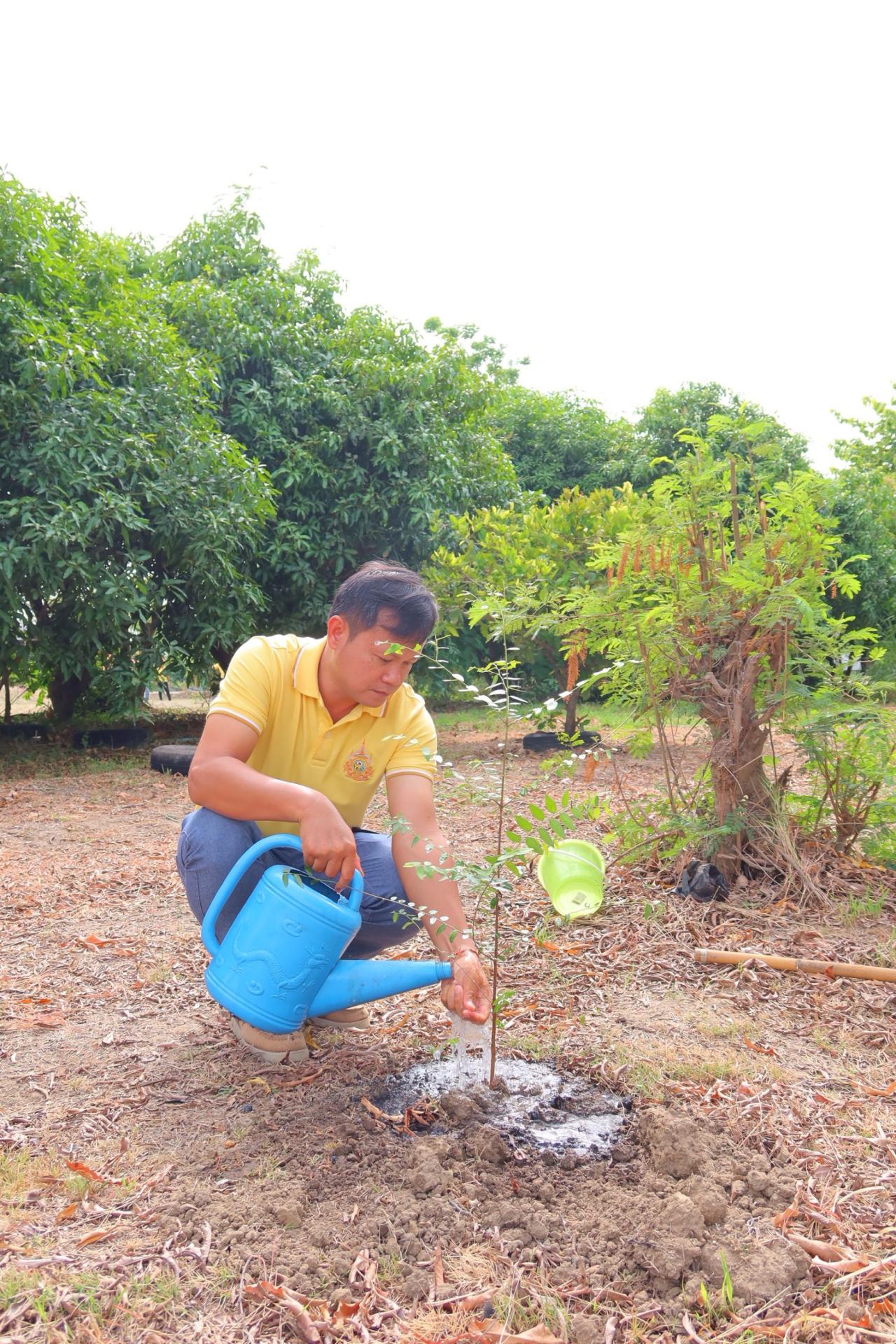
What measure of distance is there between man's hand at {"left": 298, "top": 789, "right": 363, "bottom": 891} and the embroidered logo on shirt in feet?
1.09

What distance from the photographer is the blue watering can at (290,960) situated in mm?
1935

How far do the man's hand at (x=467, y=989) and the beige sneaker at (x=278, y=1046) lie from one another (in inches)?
18.2

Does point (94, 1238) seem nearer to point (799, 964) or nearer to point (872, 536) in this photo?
point (799, 964)

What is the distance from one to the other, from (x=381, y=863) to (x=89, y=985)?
1085 millimetres

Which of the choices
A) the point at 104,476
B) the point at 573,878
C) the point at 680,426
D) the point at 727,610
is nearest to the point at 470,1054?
the point at 573,878

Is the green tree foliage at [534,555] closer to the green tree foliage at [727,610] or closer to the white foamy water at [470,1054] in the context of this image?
the green tree foliage at [727,610]

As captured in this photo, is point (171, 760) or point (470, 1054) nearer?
point (470, 1054)

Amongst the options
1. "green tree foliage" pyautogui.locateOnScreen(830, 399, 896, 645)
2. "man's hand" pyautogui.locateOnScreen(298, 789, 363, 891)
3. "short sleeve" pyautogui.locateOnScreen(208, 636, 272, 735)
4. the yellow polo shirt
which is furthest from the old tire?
"green tree foliage" pyautogui.locateOnScreen(830, 399, 896, 645)

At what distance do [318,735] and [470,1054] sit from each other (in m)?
0.79

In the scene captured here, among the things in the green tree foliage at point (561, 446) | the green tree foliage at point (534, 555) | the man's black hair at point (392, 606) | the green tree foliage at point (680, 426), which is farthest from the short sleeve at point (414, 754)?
the green tree foliage at point (561, 446)

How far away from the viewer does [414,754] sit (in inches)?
90.2

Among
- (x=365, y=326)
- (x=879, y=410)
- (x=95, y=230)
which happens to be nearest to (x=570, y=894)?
(x=95, y=230)

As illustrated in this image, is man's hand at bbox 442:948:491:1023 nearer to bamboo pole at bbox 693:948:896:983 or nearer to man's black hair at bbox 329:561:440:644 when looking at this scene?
man's black hair at bbox 329:561:440:644

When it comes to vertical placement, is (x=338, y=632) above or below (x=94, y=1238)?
above
